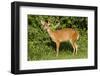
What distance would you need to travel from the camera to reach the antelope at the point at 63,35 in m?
1.31

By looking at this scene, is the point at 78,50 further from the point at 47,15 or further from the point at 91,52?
the point at 47,15

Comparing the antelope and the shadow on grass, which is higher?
the antelope

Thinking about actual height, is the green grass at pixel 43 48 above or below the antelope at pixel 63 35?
below

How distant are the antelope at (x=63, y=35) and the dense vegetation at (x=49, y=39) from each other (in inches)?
0.6

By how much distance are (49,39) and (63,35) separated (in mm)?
85

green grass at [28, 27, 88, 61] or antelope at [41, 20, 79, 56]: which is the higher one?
antelope at [41, 20, 79, 56]

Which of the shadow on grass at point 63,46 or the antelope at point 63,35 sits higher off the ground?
the antelope at point 63,35

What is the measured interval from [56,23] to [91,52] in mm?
267

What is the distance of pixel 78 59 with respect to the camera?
4.55 ft

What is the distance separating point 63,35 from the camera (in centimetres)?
135

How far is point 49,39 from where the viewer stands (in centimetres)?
131

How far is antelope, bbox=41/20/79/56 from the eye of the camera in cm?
131

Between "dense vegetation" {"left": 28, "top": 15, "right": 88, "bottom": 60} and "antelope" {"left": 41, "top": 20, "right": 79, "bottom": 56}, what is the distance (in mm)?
16

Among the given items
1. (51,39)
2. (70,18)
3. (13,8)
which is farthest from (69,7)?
(13,8)
